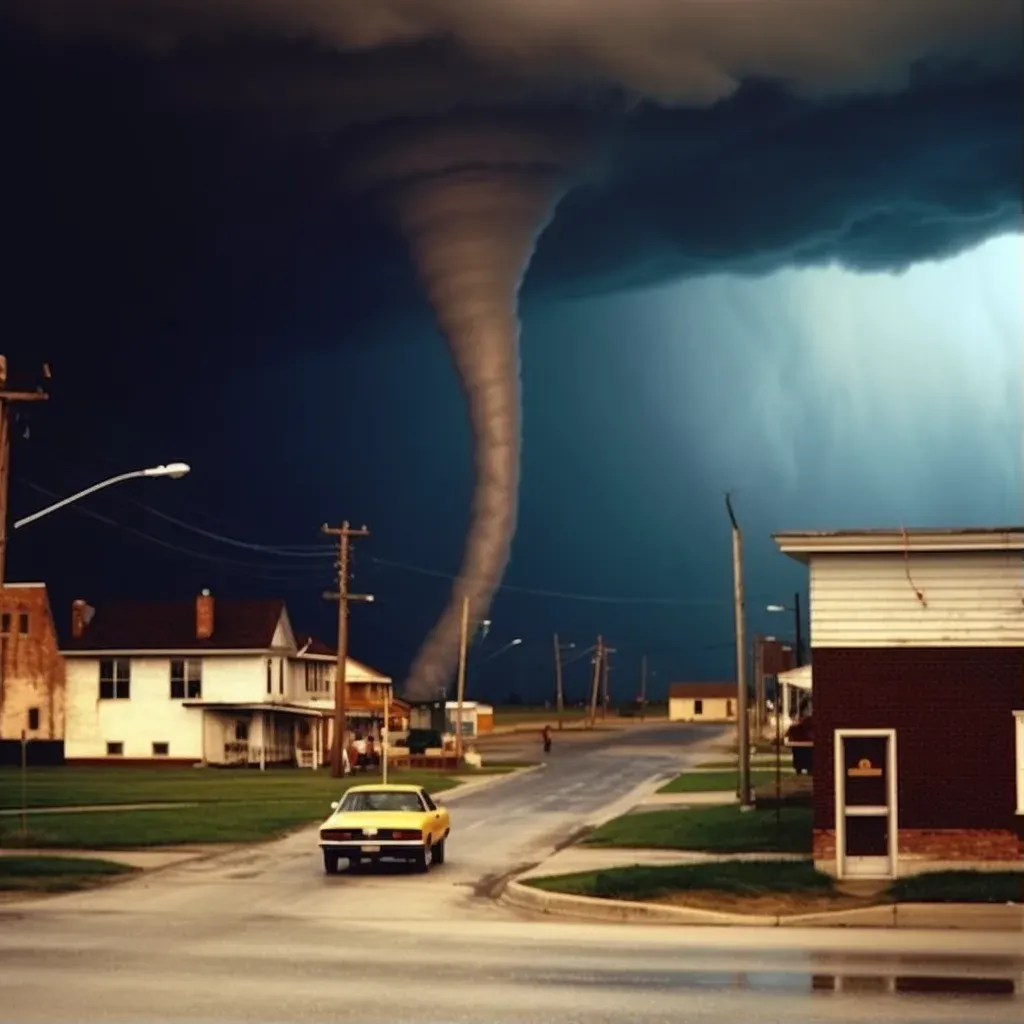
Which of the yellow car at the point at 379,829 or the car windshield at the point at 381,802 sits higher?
the car windshield at the point at 381,802

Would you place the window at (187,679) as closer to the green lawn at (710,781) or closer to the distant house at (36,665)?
the distant house at (36,665)

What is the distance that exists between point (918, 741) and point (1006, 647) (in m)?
1.89

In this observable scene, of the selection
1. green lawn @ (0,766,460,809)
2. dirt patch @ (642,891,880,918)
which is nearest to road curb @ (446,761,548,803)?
green lawn @ (0,766,460,809)

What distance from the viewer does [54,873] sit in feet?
99.5

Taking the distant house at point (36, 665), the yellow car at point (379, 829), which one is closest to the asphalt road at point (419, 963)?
the yellow car at point (379, 829)

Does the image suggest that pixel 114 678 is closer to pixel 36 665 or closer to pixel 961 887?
pixel 36 665

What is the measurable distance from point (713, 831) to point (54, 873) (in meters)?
14.0

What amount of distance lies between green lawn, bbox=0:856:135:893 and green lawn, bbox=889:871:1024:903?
12730 millimetres

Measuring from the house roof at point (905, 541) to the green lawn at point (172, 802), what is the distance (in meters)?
16.9

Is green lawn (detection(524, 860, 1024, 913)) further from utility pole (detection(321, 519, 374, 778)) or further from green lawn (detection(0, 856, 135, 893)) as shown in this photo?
utility pole (detection(321, 519, 374, 778))

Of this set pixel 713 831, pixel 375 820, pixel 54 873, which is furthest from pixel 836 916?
pixel 713 831

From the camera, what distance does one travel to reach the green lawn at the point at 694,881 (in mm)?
25156

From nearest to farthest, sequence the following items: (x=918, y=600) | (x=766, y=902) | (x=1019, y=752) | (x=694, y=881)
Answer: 1. (x=766, y=902)
2. (x=694, y=881)
3. (x=1019, y=752)
4. (x=918, y=600)

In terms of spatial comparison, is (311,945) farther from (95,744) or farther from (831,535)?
(95,744)
